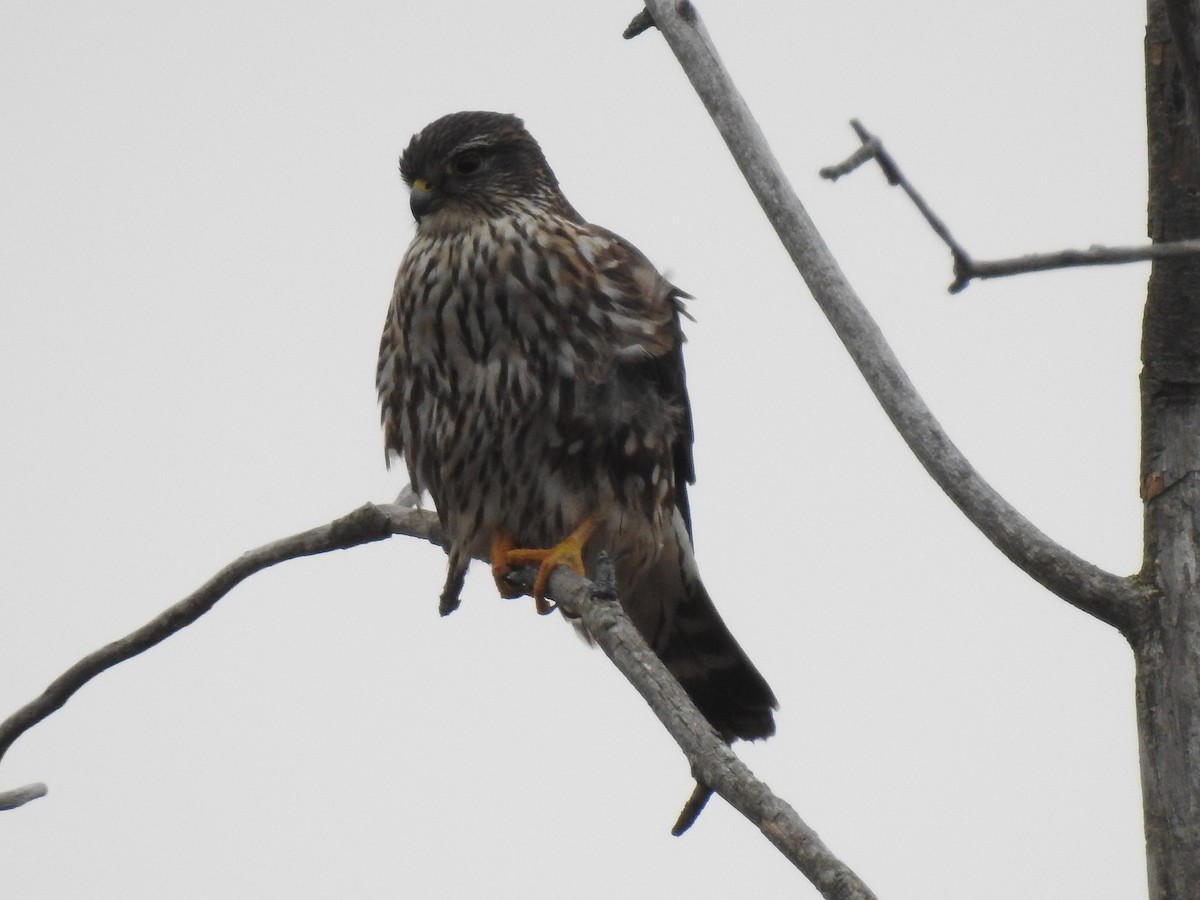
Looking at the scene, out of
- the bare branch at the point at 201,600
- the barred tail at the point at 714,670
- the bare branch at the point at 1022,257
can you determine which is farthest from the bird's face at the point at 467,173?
the bare branch at the point at 1022,257

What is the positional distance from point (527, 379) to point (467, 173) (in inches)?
27.6

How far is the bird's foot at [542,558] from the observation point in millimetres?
3492

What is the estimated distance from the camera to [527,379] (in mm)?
3557

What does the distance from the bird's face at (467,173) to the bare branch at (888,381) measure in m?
1.61

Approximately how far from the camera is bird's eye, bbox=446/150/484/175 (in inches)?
155

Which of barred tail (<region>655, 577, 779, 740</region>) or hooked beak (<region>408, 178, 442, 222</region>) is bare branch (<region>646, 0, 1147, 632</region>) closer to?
hooked beak (<region>408, 178, 442, 222</region>)

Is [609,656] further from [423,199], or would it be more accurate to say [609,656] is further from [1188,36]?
[423,199]

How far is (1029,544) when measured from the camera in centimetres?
198

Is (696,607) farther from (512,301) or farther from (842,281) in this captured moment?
(842,281)

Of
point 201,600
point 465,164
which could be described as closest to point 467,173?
point 465,164

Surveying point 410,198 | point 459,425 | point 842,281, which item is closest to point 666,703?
point 842,281

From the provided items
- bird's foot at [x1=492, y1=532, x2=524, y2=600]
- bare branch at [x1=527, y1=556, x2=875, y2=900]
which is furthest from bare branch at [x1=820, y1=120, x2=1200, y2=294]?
bird's foot at [x1=492, y1=532, x2=524, y2=600]

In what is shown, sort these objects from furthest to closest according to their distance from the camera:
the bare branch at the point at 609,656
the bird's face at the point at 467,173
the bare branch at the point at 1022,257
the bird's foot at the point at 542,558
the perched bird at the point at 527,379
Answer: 1. the bird's face at the point at 467,173
2. the perched bird at the point at 527,379
3. the bird's foot at the point at 542,558
4. the bare branch at the point at 609,656
5. the bare branch at the point at 1022,257

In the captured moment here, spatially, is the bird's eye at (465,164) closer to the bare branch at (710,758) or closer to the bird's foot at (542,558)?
the bird's foot at (542,558)
